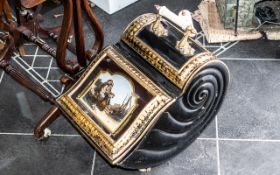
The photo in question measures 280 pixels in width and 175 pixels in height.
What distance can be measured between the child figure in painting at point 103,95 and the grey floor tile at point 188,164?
35 centimetres

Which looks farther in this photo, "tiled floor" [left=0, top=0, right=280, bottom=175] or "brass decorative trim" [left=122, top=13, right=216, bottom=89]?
"tiled floor" [left=0, top=0, right=280, bottom=175]

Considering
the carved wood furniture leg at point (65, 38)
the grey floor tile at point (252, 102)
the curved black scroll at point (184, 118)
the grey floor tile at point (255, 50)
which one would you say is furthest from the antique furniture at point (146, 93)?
the grey floor tile at point (255, 50)

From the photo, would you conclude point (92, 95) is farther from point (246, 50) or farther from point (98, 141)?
point (246, 50)

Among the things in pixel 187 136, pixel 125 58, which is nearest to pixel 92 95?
pixel 125 58

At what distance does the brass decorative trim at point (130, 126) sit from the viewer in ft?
6.58

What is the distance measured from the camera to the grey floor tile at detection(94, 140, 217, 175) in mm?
2309

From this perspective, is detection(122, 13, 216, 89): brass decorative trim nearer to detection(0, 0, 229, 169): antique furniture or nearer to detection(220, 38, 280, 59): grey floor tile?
detection(0, 0, 229, 169): antique furniture

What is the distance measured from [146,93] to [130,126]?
14cm

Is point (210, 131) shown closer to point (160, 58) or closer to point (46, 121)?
point (160, 58)

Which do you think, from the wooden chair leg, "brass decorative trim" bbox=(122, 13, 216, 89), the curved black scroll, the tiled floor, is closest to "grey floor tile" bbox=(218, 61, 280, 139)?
the tiled floor

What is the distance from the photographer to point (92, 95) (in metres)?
2.16

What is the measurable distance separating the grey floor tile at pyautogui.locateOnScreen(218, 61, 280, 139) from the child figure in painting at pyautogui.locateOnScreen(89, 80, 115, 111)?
62cm

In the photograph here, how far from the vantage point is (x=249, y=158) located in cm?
234

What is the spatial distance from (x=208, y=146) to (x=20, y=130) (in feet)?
2.90
